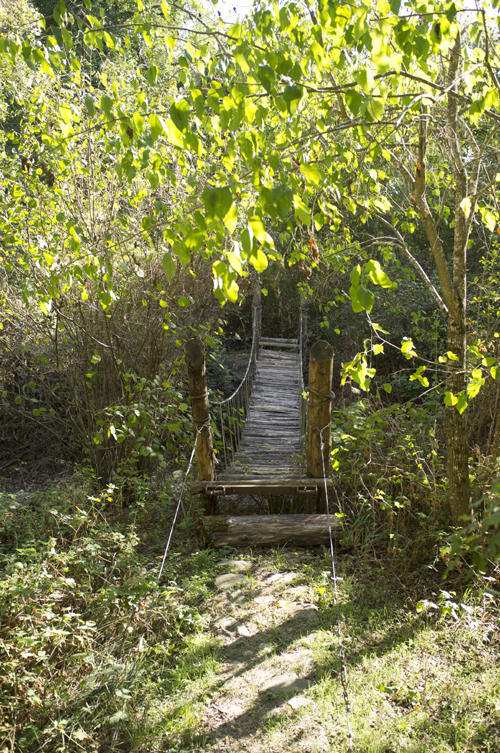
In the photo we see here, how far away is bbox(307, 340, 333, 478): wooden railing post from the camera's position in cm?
302

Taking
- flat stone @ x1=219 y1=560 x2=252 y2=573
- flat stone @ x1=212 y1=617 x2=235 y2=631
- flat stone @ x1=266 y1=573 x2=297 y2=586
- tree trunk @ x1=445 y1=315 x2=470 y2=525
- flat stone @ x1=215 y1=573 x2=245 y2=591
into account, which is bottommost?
flat stone @ x1=212 y1=617 x2=235 y2=631

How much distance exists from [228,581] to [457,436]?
145cm

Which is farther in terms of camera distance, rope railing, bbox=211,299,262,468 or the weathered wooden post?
rope railing, bbox=211,299,262,468

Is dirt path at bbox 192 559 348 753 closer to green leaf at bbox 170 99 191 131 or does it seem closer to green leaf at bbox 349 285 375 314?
green leaf at bbox 349 285 375 314

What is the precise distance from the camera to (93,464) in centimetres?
421

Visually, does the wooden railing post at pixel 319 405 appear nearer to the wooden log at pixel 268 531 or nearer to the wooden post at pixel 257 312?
the wooden log at pixel 268 531

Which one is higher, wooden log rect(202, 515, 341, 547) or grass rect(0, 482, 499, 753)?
wooden log rect(202, 515, 341, 547)

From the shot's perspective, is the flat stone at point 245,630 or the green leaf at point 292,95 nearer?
the green leaf at point 292,95

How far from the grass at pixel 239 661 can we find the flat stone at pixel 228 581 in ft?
0.13

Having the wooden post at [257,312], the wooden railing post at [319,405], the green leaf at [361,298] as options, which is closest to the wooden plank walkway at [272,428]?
the wooden railing post at [319,405]

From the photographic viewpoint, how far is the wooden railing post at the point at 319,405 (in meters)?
3.02

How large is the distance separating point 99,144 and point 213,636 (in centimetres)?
326

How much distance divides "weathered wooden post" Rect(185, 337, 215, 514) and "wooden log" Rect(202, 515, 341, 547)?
15 centimetres

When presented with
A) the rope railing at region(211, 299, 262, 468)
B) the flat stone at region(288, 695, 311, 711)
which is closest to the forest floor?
the flat stone at region(288, 695, 311, 711)
